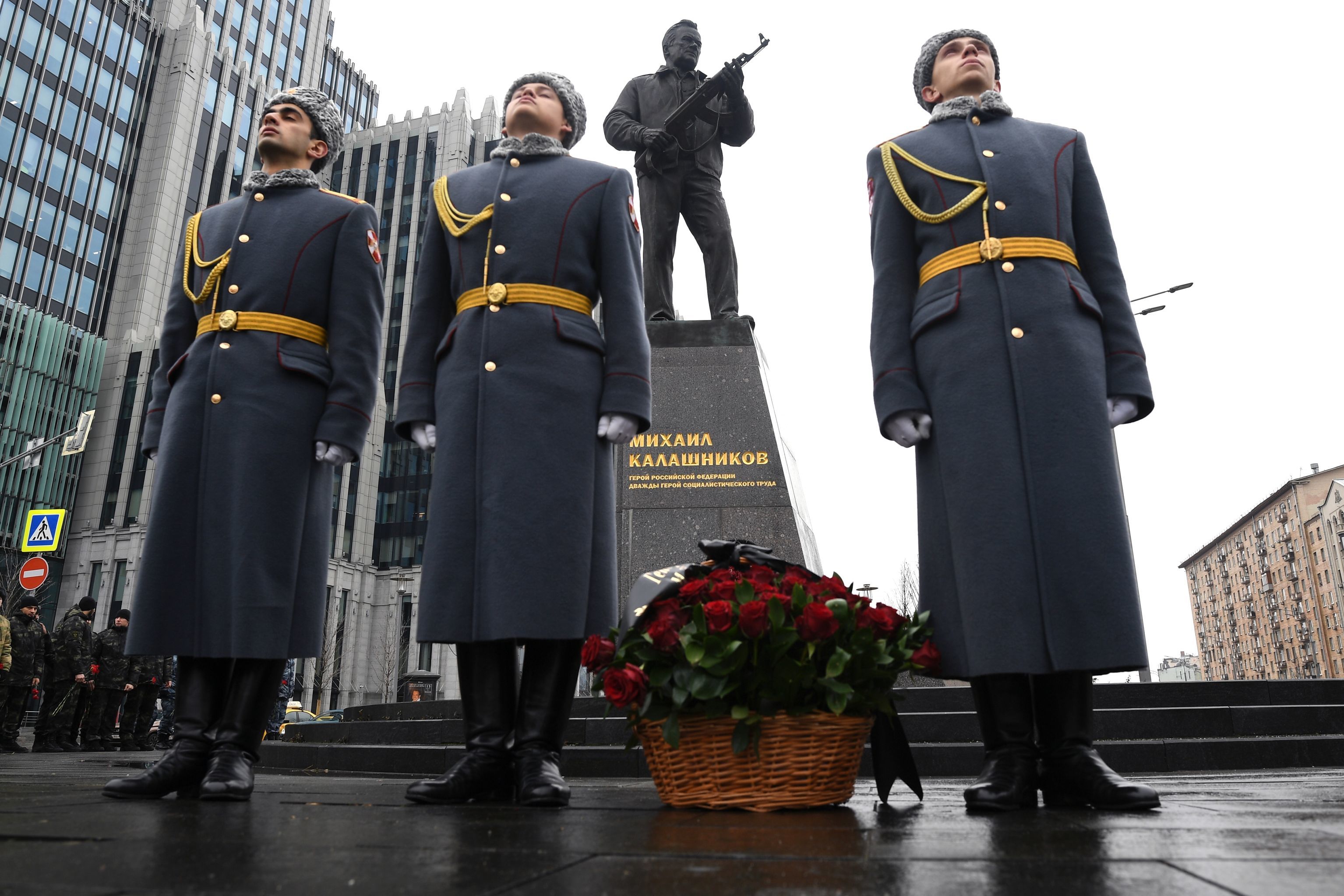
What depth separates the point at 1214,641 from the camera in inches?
4269

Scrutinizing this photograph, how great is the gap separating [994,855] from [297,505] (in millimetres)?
2673

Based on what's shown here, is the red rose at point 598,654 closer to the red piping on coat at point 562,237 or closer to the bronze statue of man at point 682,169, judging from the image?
the red piping on coat at point 562,237

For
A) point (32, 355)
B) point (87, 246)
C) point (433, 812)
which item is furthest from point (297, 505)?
point (87, 246)

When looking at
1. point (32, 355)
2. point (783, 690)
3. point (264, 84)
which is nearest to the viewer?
point (783, 690)

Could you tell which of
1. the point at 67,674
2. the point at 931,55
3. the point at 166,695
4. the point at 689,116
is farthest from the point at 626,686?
the point at 166,695

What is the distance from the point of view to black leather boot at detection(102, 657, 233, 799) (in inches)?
121

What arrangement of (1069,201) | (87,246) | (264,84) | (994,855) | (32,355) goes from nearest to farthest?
(994,855) < (1069,201) < (32,355) < (87,246) < (264,84)

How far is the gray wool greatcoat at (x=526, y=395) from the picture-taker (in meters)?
3.26

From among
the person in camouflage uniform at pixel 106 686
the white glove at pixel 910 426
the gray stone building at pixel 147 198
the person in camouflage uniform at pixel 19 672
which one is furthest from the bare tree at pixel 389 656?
the white glove at pixel 910 426

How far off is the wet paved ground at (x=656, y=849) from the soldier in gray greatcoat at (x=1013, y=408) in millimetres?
430

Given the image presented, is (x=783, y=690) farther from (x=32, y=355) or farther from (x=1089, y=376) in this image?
(x=32, y=355)

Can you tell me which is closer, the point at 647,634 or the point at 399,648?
the point at 647,634

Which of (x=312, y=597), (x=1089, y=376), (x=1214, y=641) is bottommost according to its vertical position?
(x=312, y=597)

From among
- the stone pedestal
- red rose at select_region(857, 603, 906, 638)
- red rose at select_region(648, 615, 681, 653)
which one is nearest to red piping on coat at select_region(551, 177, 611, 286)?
red rose at select_region(648, 615, 681, 653)
